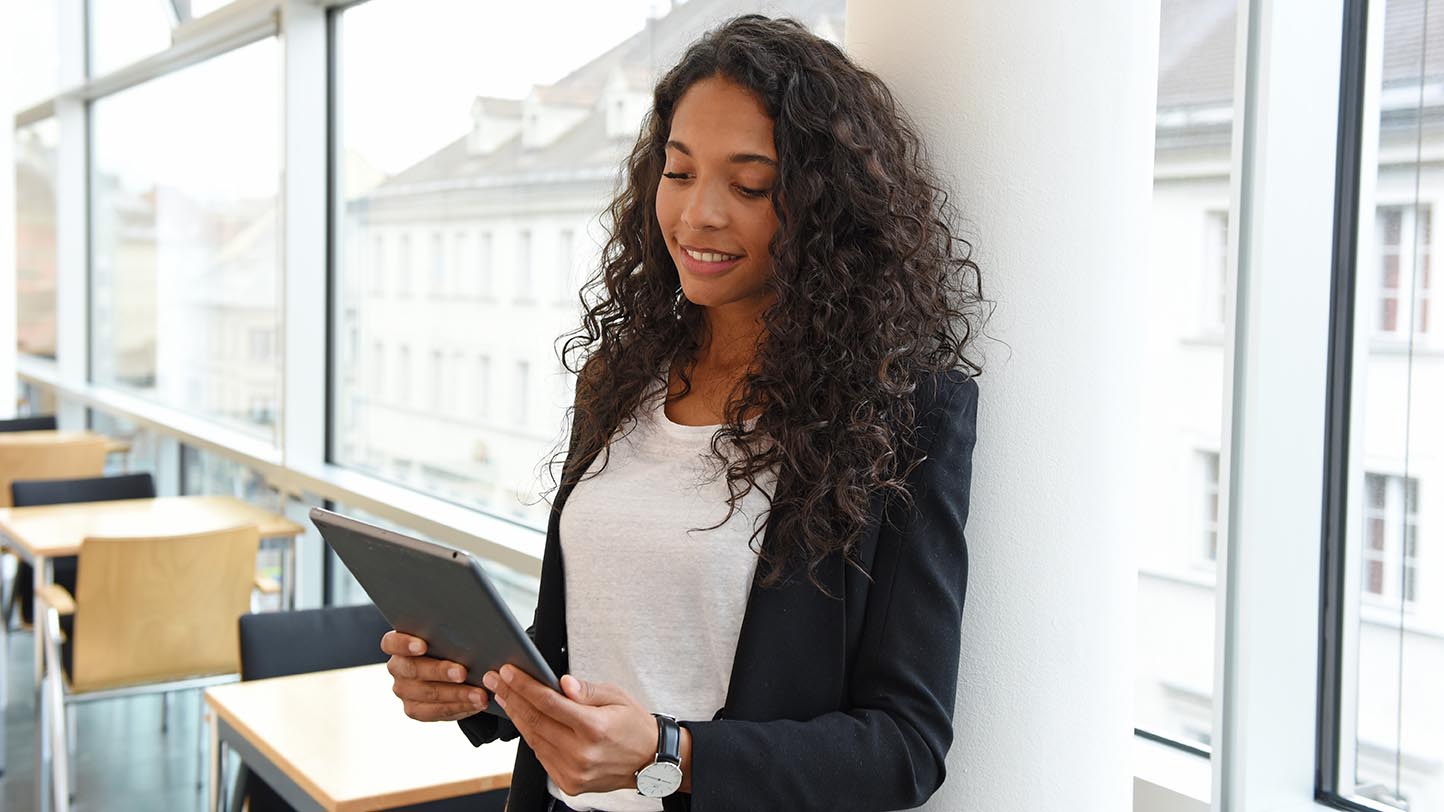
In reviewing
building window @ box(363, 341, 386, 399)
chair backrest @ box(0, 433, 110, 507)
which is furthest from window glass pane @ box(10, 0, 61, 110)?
building window @ box(363, 341, 386, 399)

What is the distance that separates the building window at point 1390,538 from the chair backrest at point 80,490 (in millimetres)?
4288

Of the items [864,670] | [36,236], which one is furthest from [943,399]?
[36,236]

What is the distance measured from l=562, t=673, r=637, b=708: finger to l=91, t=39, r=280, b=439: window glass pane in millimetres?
4126

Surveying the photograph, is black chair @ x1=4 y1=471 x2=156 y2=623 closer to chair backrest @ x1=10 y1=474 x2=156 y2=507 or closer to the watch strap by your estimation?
chair backrest @ x1=10 y1=474 x2=156 y2=507

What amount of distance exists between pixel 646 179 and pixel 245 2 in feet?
12.7

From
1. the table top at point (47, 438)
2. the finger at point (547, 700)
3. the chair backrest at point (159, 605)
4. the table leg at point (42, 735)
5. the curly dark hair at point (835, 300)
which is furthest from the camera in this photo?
the table top at point (47, 438)

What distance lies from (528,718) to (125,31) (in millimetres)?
6922

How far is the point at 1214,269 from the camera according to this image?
1962 mm

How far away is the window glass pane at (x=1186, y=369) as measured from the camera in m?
1.96

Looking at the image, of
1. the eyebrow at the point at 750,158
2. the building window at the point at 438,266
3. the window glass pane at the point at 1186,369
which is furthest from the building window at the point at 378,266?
the eyebrow at the point at 750,158

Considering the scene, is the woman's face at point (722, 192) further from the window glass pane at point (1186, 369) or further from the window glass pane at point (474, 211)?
the window glass pane at point (474, 211)

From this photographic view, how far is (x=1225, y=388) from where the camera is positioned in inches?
67.0

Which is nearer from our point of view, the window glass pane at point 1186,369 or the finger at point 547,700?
the finger at point 547,700

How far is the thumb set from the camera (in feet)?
4.02
